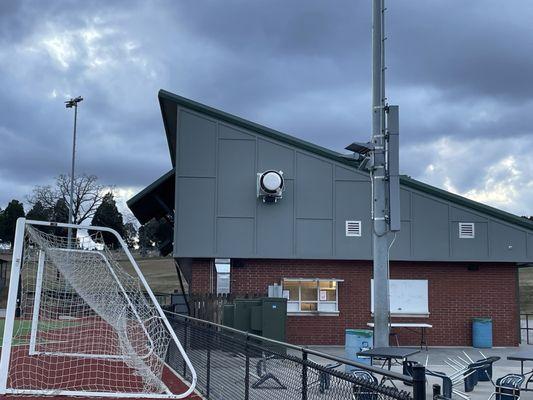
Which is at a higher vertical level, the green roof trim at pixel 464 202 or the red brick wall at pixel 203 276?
the green roof trim at pixel 464 202

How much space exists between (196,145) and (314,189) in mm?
3850

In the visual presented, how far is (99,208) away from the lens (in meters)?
75.1

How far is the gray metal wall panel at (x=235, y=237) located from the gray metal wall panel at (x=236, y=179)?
214mm

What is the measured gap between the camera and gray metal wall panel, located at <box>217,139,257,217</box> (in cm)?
1994

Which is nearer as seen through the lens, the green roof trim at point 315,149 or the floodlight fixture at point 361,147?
the floodlight fixture at point 361,147

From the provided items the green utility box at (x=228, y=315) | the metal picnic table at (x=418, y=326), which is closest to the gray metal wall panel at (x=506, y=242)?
the metal picnic table at (x=418, y=326)

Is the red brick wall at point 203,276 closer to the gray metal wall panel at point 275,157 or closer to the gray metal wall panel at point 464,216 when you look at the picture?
the gray metal wall panel at point 275,157

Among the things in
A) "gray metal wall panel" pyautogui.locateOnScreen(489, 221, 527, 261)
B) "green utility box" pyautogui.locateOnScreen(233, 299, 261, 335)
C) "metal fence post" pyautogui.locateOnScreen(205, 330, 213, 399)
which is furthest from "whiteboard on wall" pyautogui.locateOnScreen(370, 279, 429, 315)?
"metal fence post" pyautogui.locateOnScreen(205, 330, 213, 399)

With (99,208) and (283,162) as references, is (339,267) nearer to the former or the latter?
(283,162)

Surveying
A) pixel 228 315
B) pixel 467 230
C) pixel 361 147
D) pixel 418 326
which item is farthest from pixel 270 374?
pixel 467 230

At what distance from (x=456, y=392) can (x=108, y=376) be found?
6.04 m

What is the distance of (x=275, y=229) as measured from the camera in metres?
20.0

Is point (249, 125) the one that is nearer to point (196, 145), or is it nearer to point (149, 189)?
point (196, 145)

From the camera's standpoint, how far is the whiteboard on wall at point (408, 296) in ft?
66.8
